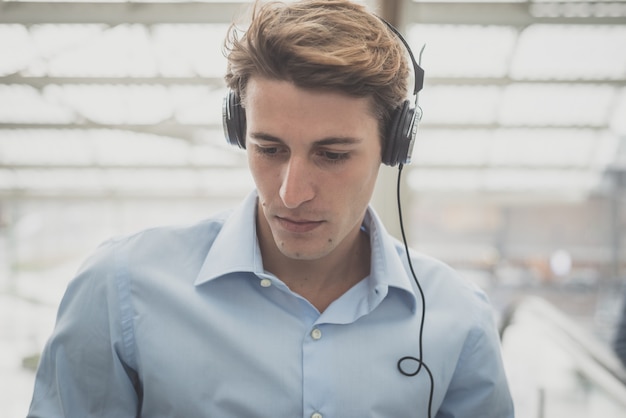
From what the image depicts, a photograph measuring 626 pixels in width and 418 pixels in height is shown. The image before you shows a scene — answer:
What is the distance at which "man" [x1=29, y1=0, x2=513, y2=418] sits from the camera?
3.69ft

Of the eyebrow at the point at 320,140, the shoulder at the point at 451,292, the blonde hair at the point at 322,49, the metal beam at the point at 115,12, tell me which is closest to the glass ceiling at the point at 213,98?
the metal beam at the point at 115,12

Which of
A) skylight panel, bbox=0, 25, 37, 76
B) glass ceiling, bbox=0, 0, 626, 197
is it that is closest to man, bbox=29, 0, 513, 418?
glass ceiling, bbox=0, 0, 626, 197

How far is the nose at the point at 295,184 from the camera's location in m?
1.11

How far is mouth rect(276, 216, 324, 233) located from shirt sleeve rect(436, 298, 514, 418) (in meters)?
0.45

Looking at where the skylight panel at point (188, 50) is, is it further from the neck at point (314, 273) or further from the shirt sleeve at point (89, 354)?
the shirt sleeve at point (89, 354)

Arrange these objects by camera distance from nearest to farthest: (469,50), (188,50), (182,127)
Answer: (188,50) < (182,127) < (469,50)

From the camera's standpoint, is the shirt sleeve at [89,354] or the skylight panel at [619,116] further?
the skylight panel at [619,116]

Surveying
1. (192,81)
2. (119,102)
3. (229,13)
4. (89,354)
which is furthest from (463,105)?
(89,354)

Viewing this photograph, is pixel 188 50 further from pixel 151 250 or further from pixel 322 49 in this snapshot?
pixel 322 49

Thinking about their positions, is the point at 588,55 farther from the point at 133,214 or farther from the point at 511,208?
the point at 133,214

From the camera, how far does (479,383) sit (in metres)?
1.34

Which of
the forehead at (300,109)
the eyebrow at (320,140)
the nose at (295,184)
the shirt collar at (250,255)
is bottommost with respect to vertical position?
the shirt collar at (250,255)

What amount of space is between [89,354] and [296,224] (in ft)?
1.54

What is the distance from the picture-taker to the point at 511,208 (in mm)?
16688
